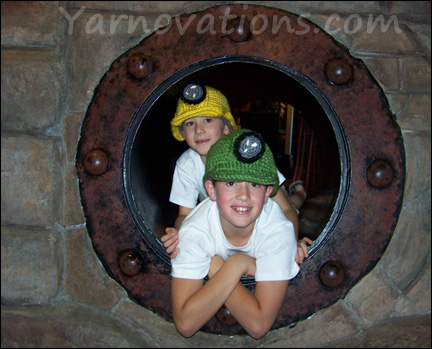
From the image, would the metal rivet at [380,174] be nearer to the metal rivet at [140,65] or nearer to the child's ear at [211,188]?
the child's ear at [211,188]

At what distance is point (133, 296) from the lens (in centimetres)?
100

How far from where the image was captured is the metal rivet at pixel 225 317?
3.19 feet

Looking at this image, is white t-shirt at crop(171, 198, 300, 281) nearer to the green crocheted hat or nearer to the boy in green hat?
the boy in green hat

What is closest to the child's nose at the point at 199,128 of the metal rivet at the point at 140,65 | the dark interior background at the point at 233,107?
the dark interior background at the point at 233,107

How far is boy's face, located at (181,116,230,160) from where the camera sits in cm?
120

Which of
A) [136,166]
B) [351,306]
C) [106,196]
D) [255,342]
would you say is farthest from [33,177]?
[351,306]

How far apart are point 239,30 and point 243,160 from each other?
0.29 m

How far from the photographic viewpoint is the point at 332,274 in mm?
970

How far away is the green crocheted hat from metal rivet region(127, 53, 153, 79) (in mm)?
230

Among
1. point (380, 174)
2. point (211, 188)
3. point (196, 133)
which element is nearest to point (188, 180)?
point (196, 133)

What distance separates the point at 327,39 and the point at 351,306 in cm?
57

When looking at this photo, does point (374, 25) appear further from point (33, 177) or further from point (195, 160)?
point (33, 177)

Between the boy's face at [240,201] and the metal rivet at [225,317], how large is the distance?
0.18 m

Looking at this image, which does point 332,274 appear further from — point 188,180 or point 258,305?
point 188,180
